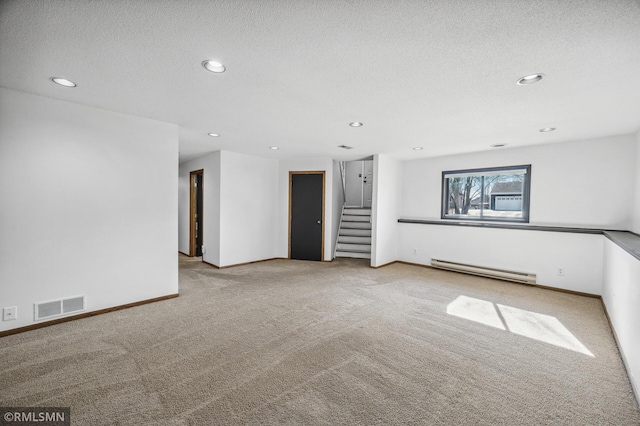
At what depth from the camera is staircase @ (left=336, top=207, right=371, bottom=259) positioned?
21.9 ft

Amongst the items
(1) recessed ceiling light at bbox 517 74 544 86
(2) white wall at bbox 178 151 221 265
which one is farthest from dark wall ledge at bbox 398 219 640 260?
(2) white wall at bbox 178 151 221 265

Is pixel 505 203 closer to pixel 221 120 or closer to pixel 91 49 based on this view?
pixel 221 120

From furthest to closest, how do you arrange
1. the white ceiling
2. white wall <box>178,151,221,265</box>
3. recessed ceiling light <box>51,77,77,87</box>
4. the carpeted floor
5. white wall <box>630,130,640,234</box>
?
white wall <box>178,151,221,265</box>, white wall <box>630,130,640,234</box>, recessed ceiling light <box>51,77,77,87</box>, the carpeted floor, the white ceiling

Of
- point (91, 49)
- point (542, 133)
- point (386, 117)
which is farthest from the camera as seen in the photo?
point (542, 133)

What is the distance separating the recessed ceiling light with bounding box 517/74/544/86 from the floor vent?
4837 mm

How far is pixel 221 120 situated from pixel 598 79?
12.3 ft

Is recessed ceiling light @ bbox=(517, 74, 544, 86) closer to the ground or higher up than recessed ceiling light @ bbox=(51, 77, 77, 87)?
closer to the ground

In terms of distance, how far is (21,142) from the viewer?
8.63 ft

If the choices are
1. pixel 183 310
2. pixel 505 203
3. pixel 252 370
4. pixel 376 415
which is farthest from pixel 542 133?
pixel 183 310

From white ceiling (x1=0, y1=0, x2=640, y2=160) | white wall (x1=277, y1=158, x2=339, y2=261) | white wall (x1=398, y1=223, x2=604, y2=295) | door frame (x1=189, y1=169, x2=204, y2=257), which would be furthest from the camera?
door frame (x1=189, y1=169, x2=204, y2=257)

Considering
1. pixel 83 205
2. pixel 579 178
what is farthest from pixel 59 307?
pixel 579 178

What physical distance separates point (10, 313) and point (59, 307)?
34cm

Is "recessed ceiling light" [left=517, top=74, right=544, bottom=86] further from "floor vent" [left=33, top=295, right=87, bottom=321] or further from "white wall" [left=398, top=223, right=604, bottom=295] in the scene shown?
"floor vent" [left=33, top=295, right=87, bottom=321]

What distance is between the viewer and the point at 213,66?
2.07m
